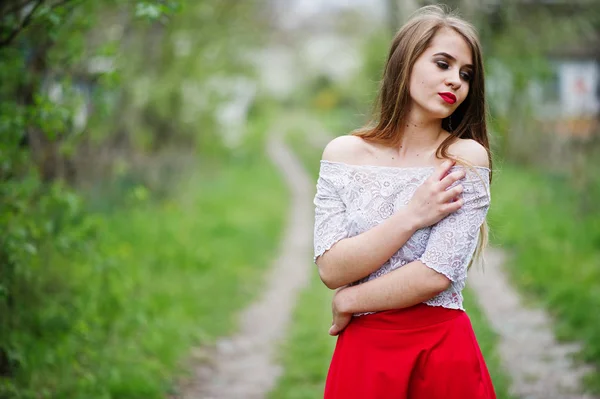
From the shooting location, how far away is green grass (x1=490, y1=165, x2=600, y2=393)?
5.75m

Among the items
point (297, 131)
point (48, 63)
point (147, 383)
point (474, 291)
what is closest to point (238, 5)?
point (474, 291)

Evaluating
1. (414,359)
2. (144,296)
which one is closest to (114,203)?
(144,296)

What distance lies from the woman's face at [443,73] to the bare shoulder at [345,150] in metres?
0.23

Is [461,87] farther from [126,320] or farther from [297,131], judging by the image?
[297,131]

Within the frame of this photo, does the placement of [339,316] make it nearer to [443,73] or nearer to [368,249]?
[368,249]

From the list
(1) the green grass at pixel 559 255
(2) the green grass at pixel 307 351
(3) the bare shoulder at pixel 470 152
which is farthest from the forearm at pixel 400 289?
(2) the green grass at pixel 307 351

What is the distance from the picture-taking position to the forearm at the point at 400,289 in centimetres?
198

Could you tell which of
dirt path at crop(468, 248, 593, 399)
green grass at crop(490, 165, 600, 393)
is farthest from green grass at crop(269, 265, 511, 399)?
green grass at crop(490, 165, 600, 393)

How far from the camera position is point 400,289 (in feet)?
6.56

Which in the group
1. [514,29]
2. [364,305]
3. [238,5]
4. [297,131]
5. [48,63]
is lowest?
[364,305]

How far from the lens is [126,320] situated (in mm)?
5059

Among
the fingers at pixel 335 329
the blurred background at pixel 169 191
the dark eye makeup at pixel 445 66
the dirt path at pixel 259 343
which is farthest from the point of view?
the dirt path at pixel 259 343

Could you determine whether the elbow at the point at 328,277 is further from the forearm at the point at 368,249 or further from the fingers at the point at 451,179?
the fingers at the point at 451,179

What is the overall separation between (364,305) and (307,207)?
41.1ft
